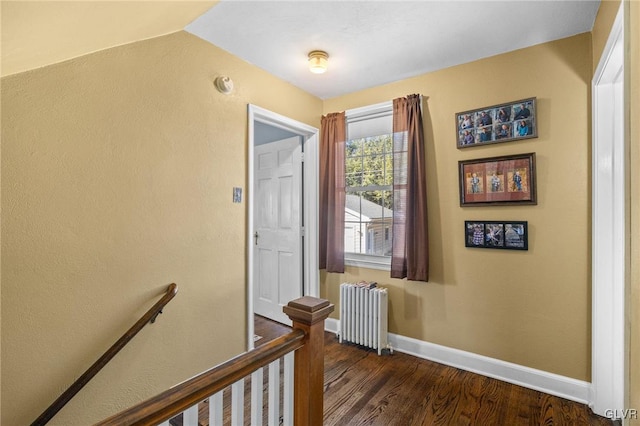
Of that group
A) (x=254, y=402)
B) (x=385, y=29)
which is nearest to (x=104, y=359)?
(x=254, y=402)

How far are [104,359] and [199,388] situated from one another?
1.20 meters

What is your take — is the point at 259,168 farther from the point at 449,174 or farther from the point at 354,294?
the point at 449,174

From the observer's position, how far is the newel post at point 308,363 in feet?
3.97

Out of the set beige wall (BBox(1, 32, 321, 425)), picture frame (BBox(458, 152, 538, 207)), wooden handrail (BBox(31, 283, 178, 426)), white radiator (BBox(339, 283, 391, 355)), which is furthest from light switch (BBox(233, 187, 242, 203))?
picture frame (BBox(458, 152, 538, 207))

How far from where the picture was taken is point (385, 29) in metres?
2.06

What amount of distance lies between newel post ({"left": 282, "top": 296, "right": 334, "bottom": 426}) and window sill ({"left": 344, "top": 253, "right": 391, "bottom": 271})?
1833 millimetres

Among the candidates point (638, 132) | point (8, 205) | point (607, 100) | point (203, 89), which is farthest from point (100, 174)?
point (607, 100)

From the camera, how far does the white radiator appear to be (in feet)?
9.18

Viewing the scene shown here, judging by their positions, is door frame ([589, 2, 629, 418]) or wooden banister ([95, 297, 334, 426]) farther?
door frame ([589, 2, 629, 418])

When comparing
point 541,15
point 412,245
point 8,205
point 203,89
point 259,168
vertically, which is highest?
point 541,15

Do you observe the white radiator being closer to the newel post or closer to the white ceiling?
the newel post

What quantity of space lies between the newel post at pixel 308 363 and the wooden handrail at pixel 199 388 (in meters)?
0.05

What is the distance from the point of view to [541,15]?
6.26 ft

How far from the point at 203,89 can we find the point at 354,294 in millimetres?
2192
